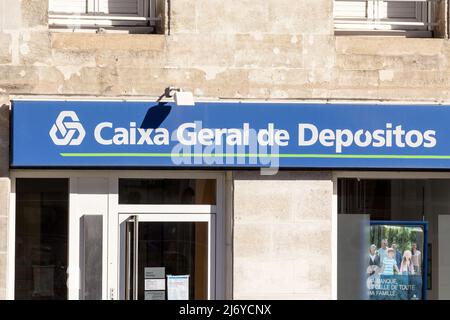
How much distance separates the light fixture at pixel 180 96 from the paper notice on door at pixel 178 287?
1.95 metres

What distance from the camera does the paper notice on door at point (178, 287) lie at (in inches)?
524

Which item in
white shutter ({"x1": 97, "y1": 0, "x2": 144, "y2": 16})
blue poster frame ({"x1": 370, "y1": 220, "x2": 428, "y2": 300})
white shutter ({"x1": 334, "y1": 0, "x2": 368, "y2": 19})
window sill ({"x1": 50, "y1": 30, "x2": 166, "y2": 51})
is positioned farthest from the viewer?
white shutter ({"x1": 334, "y1": 0, "x2": 368, "y2": 19})

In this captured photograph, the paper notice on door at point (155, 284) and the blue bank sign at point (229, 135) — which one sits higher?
the blue bank sign at point (229, 135)

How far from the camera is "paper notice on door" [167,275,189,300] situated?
13.3m

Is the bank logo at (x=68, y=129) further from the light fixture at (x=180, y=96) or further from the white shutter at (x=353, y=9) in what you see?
the white shutter at (x=353, y=9)

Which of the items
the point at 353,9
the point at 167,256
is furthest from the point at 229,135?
the point at 353,9

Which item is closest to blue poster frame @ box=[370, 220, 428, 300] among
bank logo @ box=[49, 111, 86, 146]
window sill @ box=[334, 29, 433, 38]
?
window sill @ box=[334, 29, 433, 38]

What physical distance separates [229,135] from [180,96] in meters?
0.67

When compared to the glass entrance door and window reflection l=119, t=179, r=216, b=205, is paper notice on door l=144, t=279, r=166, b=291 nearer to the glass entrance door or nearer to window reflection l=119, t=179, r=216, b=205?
the glass entrance door

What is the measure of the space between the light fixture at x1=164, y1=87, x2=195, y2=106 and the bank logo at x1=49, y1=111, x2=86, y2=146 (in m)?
0.97

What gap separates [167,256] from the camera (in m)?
13.3

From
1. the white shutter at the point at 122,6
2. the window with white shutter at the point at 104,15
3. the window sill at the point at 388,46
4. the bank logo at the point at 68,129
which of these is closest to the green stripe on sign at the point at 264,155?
the bank logo at the point at 68,129

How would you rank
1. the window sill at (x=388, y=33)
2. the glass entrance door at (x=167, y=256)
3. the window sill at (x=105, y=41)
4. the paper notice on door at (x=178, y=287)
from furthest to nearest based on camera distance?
1. the window sill at (x=388, y=33)
2. the paper notice on door at (x=178, y=287)
3. the glass entrance door at (x=167, y=256)
4. the window sill at (x=105, y=41)

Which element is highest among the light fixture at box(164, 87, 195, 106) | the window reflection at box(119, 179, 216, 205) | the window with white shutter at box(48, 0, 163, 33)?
the window with white shutter at box(48, 0, 163, 33)
